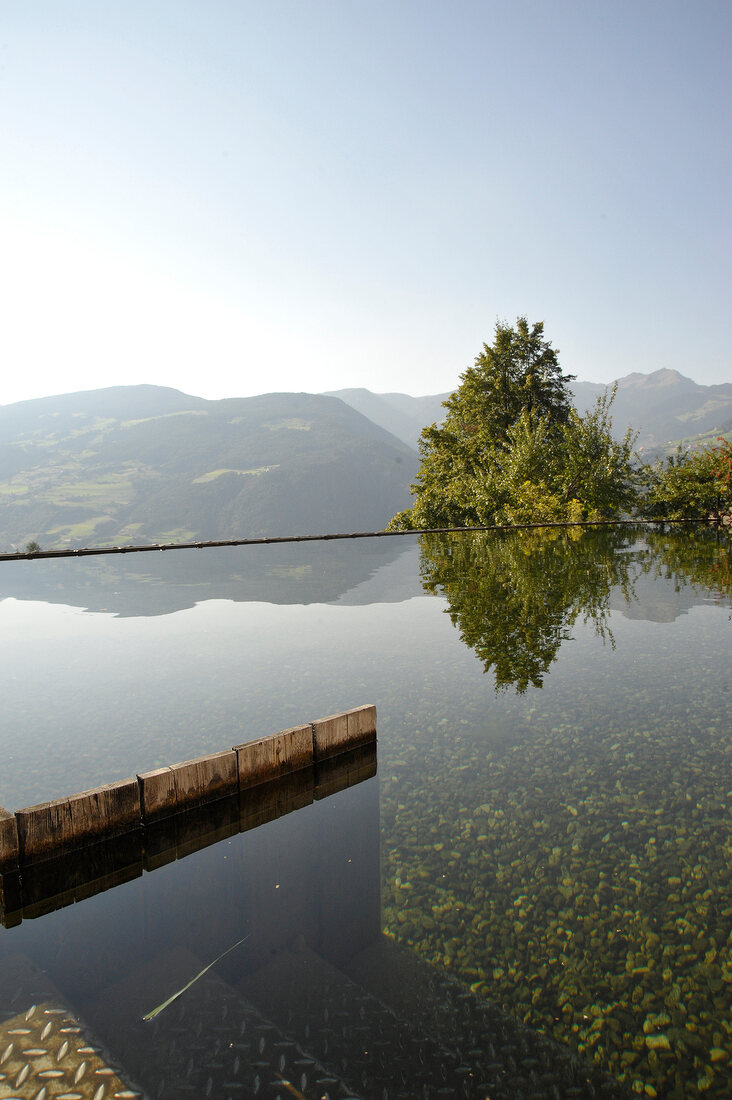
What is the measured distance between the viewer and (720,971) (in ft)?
8.86

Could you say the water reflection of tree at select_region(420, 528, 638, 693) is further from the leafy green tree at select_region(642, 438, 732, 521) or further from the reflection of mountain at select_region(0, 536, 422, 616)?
the leafy green tree at select_region(642, 438, 732, 521)

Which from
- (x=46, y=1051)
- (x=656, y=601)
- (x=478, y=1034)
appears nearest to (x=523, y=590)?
(x=656, y=601)

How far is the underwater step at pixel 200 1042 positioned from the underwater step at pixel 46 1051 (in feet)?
0.23

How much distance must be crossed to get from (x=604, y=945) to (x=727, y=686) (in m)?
4.50

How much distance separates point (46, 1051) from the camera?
2.37 metres

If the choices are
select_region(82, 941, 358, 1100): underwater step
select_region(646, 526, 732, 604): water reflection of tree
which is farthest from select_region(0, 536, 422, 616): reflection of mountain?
select_region(82, 941, 358, 1100): underwater step

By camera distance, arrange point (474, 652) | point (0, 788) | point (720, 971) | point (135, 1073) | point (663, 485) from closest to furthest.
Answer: point (135, 1073) < point (720, 971) < point (0, 788) < point (474, 652) < point (663, 485)

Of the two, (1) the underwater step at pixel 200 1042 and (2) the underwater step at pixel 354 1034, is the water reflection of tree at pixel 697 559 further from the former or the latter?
(1) the underwater step at pixel 200 1042

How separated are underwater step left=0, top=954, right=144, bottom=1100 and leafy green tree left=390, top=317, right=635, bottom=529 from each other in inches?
1063

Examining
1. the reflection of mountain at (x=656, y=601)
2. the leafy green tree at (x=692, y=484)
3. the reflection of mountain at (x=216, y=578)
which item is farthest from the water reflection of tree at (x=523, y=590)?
the leafy green tree at (x=692, y=484)

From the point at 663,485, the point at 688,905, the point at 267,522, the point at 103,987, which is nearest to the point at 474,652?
the point at 688,905

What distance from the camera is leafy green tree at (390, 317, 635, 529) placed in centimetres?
2923

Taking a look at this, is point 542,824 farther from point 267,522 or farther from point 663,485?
point 267,522

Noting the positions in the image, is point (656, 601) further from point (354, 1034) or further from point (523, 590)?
point (354, 1034)
